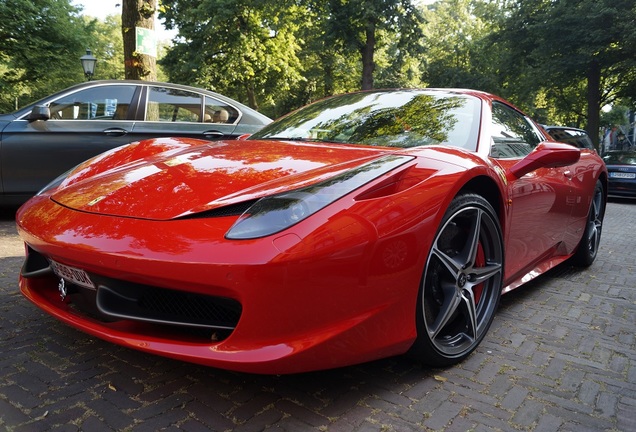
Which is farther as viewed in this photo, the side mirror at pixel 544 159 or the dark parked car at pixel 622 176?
the dark parked car at pixel 622 176

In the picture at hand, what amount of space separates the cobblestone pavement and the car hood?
26.4 inches

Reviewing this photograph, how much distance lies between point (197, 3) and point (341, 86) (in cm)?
1058

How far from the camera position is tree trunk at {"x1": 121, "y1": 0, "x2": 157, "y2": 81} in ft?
26.3

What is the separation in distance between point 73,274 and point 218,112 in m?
4.49

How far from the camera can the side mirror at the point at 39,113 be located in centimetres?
512

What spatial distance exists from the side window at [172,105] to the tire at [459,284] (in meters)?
4.46

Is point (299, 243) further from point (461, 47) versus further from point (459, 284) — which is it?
point (461, 47)

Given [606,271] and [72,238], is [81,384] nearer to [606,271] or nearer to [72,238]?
[72,238]

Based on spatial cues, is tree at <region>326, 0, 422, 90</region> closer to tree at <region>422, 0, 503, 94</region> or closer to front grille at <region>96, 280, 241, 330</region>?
tree at <region>422, 0, 503, 94</region>

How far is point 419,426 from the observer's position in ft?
5.94

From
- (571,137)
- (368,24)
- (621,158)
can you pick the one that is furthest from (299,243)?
(368,24)

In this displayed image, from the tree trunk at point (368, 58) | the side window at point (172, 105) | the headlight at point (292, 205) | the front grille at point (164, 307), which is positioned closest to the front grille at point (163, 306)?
the front grille at point (164, 307)

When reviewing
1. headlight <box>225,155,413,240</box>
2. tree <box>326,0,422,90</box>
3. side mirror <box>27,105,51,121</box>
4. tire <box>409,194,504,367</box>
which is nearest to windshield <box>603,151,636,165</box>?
tree <box>326,0,422,90</box>

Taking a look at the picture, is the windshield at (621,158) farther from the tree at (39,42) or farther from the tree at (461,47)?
the tree at (39,42)
